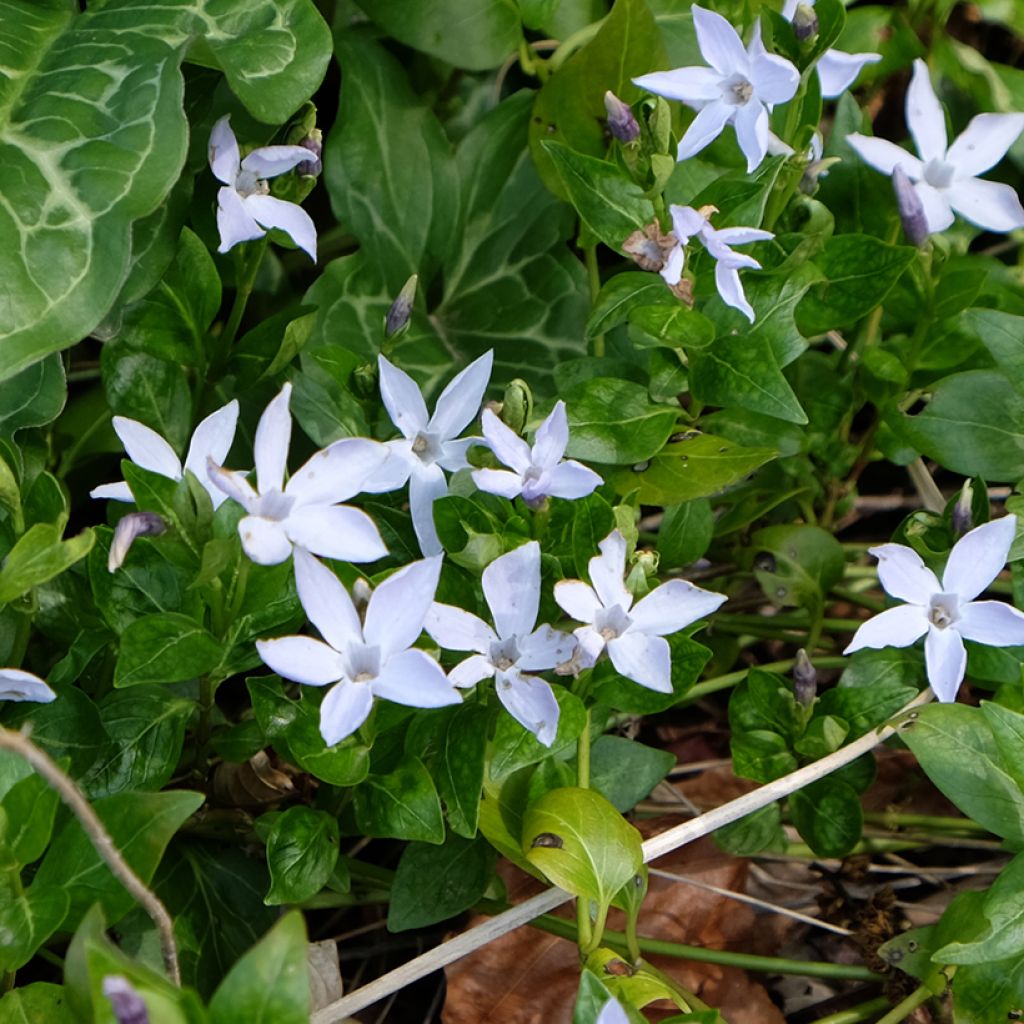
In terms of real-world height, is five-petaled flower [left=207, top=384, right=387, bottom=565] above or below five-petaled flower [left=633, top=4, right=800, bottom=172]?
below

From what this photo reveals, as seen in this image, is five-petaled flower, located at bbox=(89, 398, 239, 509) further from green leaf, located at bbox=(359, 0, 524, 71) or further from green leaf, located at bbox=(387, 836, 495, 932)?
green leaf, located at bbox=(359, 0, 524, 71)

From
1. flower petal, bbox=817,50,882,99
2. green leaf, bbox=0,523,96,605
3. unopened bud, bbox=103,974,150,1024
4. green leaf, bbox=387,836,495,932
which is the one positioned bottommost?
green leaf, bbox=387,836,495,932

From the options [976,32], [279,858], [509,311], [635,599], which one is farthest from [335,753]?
[976,32]

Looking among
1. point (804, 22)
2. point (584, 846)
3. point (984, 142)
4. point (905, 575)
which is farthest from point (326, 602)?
point (984, 142)

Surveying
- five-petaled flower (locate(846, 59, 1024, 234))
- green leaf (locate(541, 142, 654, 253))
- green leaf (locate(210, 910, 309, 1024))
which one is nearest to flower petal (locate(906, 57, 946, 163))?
five-petaled flower (locate(846, 59, 1024, 234))

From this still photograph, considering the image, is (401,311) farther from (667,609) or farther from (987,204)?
(987,204)

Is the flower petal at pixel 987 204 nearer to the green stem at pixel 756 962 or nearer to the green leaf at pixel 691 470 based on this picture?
the green leaf at pixel 691 470

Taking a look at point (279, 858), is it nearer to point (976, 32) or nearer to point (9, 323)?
point (9, 323)

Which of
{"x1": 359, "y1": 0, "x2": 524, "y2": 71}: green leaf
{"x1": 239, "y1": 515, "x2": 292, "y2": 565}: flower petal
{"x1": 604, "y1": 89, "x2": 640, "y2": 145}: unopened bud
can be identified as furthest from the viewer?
{"x1": 359, "y1": 0, "x2": 524, "y2": 71}: green leaf
